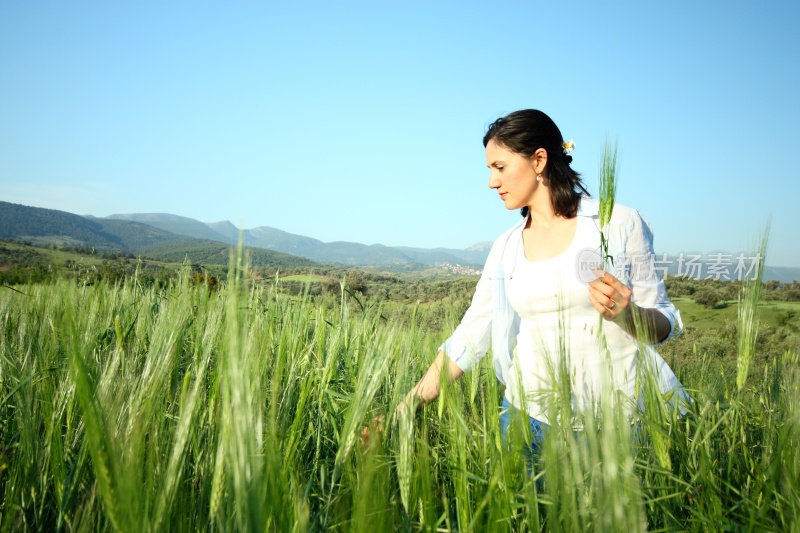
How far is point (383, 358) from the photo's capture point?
1.16 metres

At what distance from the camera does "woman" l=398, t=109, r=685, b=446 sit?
185 cm

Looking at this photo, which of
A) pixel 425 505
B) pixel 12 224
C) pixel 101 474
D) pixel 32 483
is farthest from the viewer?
pixel 12 224

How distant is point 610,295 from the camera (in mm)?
1391

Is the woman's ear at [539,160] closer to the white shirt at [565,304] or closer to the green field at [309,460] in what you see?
the white shirt at [565,304]

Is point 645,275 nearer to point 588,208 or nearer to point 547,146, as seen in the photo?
point 588,208

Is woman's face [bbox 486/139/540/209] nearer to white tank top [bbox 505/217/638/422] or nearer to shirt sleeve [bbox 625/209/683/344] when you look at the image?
white tank top [bbox 505/217/638/422]

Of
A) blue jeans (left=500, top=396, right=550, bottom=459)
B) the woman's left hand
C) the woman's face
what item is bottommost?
blue jeans (left=500, top=396, right=550, bottom=459)

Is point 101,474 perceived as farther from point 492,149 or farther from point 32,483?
point 492,149

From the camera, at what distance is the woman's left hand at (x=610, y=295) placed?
1383mm

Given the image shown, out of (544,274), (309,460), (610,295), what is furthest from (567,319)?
(309,460)

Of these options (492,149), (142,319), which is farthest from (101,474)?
(492,149)

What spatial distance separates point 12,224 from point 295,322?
112089 mm

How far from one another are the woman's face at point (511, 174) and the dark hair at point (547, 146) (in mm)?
38

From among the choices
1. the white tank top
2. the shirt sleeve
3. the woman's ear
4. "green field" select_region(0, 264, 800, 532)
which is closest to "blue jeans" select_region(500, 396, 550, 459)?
"green field" select_region(0, 264, 800, 532)
